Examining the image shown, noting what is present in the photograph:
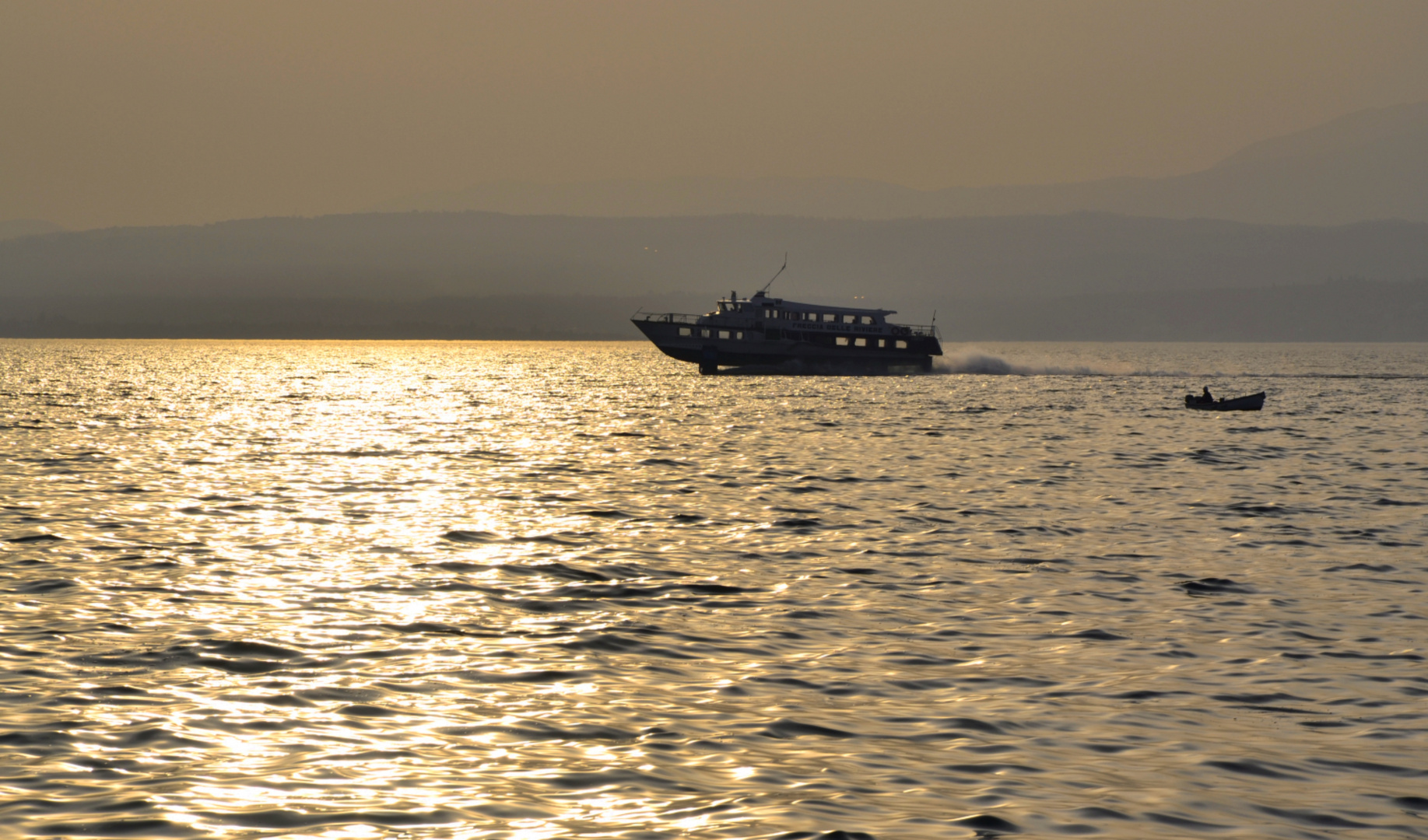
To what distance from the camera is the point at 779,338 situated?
393ft

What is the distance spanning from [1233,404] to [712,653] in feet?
209

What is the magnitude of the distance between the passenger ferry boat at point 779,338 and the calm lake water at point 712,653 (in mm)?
82439

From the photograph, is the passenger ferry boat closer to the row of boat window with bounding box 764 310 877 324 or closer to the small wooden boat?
the row of boat window with bounding box 764 310 877 324

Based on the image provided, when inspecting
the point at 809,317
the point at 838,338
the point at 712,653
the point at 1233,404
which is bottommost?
the point at 712,653

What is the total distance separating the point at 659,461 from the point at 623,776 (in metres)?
31.2

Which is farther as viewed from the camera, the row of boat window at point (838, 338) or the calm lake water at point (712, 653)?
the row of boat window at point (838, 338)

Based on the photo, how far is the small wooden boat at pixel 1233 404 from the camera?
70562 millimetres

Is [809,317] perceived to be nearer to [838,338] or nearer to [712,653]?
[838,338]

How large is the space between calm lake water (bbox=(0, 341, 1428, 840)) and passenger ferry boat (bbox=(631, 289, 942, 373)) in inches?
3246

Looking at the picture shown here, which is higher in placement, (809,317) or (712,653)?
(809,317)

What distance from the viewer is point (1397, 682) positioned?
12.9 metres

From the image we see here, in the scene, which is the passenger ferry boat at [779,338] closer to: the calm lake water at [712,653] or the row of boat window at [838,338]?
the row of boat window at [838,338]

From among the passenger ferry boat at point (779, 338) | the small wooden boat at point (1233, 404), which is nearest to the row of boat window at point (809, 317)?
the passenger ferry boat at point (779, 338)

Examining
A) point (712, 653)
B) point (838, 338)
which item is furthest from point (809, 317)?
point (712, 653)
